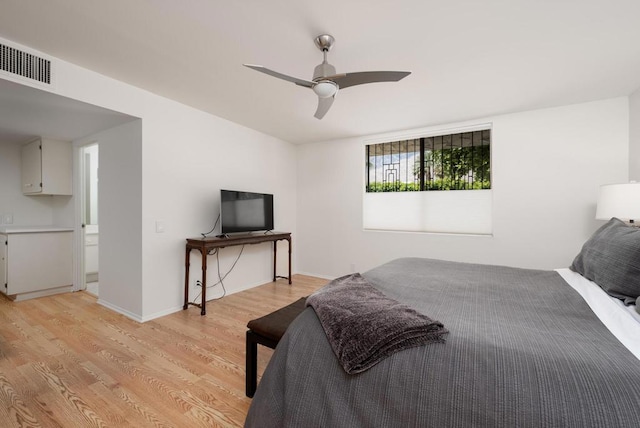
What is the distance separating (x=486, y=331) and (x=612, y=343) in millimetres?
375

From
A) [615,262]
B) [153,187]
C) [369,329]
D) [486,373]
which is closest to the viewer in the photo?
[486,373]

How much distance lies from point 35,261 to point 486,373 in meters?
5.01

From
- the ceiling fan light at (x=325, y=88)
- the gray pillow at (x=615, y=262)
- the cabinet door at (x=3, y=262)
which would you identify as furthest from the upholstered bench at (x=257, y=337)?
the cabinet door at (x=3, y=262)

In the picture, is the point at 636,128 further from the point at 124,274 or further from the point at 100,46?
the point at 124,274

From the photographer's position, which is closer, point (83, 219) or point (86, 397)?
point (86, 397)

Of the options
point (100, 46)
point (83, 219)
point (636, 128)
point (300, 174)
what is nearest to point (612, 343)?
point (636, 128)

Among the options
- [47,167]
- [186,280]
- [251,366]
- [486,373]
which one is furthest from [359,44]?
[47,167]

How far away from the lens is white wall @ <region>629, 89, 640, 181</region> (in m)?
2.70

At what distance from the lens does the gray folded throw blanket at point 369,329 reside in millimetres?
990

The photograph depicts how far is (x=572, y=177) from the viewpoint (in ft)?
10.1

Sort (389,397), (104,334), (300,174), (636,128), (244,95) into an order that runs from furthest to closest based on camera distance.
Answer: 1. (300,174)
2. (244,95)
3. (636,128)
4. (104,334)
5. (389,397)

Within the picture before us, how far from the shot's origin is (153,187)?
116 inches

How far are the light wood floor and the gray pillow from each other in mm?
2083

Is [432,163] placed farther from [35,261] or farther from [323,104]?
[35,261]
